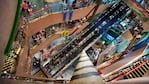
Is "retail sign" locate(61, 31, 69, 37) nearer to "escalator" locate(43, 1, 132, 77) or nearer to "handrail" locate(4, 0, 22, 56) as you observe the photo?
"escalator" locate(43, 1, 132, 77)

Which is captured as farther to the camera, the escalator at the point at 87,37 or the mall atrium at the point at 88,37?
the escalator at the point at 87,37

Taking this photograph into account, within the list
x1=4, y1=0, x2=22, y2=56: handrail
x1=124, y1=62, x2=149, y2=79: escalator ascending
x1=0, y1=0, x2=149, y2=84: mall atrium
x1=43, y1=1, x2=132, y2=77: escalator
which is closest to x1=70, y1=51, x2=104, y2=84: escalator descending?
x1=4, y1=0, x2=22, y2=56: handrail

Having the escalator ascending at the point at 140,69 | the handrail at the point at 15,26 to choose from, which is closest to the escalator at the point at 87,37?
the escalator ascending at the point at 140,69

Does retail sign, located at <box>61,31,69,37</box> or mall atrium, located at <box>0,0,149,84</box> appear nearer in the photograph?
mall atrium, located at <box>0,0,149,84</box>

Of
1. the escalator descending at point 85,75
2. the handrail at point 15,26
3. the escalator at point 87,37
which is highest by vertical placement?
the escalator at point 87,37

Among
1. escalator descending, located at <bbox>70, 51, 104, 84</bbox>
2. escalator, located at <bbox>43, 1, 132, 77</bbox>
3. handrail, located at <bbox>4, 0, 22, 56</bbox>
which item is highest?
escalator, located at <bbox>43, 1, 132, 77</bbox>

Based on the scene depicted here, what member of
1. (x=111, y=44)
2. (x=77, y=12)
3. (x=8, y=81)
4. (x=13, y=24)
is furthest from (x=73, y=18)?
(x=8, y=81)

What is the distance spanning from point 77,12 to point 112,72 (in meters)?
0.54

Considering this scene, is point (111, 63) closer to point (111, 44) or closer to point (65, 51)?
point (111, 44)

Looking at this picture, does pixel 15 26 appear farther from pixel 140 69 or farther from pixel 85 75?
pixel 140 69

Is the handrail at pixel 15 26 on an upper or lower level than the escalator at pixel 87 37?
lower

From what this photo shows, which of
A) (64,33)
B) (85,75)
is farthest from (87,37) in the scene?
(85,75)

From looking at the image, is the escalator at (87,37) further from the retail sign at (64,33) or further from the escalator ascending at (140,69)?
the escalator ascending at (140,69)

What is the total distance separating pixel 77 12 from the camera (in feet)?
6.71
